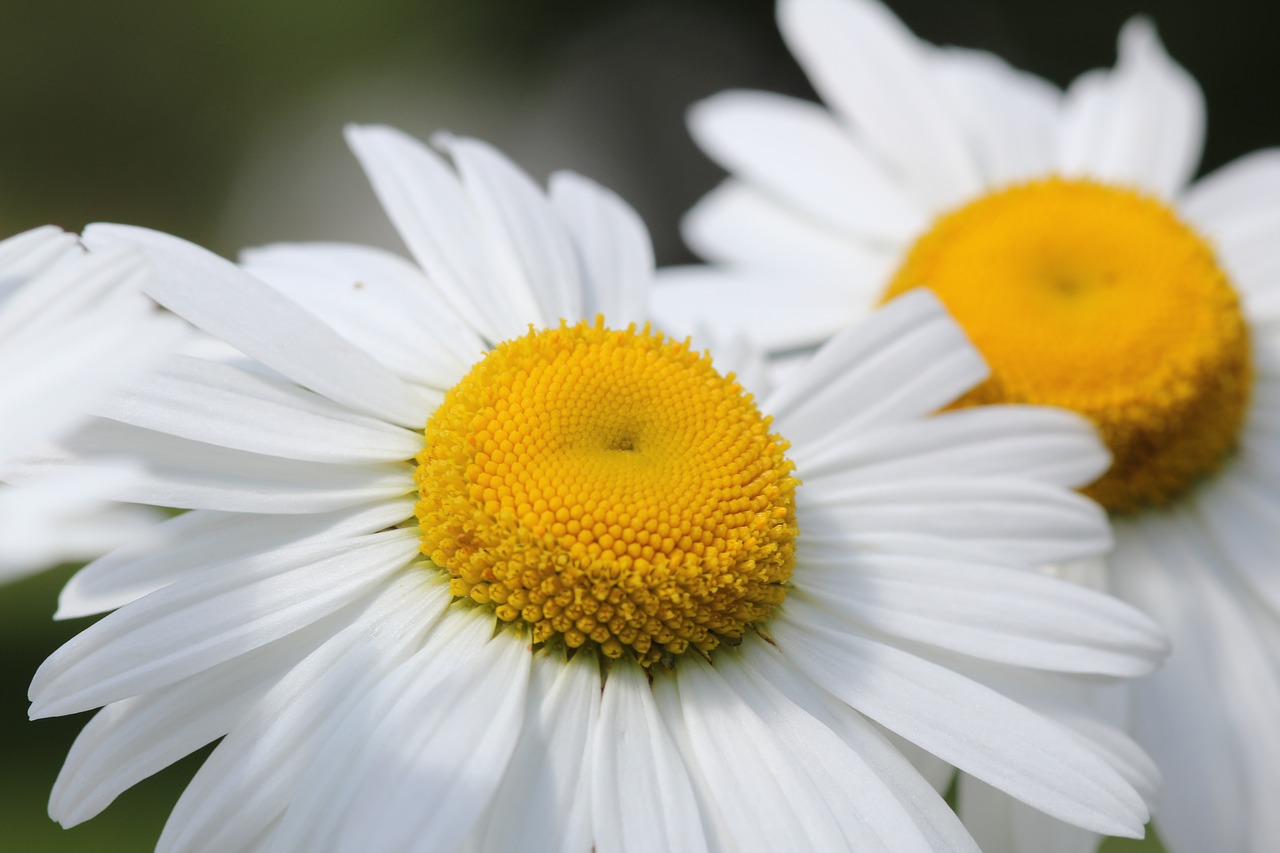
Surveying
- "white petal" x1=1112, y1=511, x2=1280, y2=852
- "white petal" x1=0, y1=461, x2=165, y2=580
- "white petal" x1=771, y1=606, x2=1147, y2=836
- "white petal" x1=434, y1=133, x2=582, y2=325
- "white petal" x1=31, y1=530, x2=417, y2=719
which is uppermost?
"white petal" x1=434, y1=133, x2=582, y2=325

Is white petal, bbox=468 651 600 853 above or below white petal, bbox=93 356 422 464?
below

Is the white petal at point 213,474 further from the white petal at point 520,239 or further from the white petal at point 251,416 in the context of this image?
the white petal at point 520,239

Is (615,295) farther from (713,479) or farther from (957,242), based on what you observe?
(957,242)

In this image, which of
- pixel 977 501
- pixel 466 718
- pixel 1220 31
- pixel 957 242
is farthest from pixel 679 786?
pixel 1220 31

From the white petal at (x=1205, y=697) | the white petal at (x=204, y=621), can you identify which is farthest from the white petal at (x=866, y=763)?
the white petal at (x=1205, y=697)

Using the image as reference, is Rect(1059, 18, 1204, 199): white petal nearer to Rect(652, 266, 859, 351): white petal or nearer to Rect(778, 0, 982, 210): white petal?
Rect(778, 0, 982, 210): white petal

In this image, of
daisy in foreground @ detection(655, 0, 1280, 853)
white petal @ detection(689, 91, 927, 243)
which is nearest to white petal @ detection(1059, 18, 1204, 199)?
daisy in foreground @ detection(655, 0, 1280, 853)
